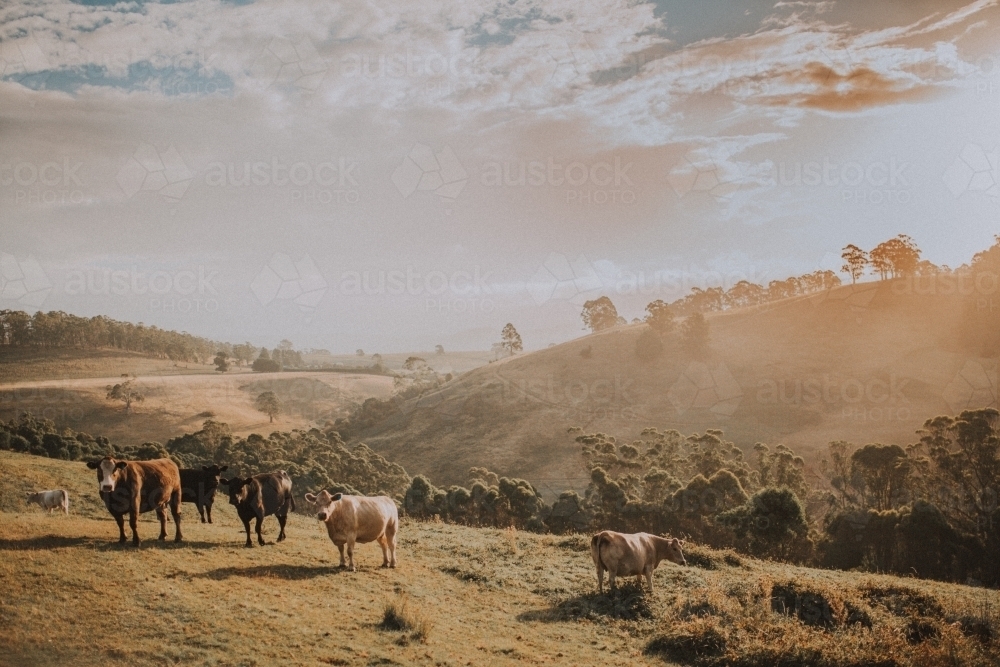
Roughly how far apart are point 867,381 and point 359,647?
113703mm

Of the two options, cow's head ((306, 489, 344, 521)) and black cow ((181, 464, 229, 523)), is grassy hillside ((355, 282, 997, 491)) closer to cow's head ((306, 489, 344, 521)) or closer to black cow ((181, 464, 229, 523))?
black cow ((181, 464, 229, 523))

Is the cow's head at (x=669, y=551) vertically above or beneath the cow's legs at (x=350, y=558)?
beneath

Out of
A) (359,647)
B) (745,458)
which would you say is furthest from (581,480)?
(359,647)

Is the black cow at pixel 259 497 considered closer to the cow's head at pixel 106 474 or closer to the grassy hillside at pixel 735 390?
the cow's head at pixel 106 474

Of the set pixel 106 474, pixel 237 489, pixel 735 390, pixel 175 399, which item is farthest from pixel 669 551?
pixel 175 399

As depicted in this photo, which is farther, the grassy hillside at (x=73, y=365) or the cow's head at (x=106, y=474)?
the grassy hillside at (x=73, y=365)

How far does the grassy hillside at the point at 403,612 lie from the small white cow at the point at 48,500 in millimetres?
4798

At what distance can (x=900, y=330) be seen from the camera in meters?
119

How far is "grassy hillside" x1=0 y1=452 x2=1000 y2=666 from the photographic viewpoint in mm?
12242

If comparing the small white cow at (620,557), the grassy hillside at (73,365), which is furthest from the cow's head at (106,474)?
the grassy hillside at (73,365)

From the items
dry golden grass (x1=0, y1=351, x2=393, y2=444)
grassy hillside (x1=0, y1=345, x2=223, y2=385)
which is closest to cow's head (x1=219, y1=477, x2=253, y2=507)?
dry golden grass (x1=0, y1=351, x2=393, y2=444)

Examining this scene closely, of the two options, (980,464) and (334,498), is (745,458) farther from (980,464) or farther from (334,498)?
(334,498)

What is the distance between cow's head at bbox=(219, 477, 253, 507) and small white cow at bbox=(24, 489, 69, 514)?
925 cm

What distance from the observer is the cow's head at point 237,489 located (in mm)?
20172
